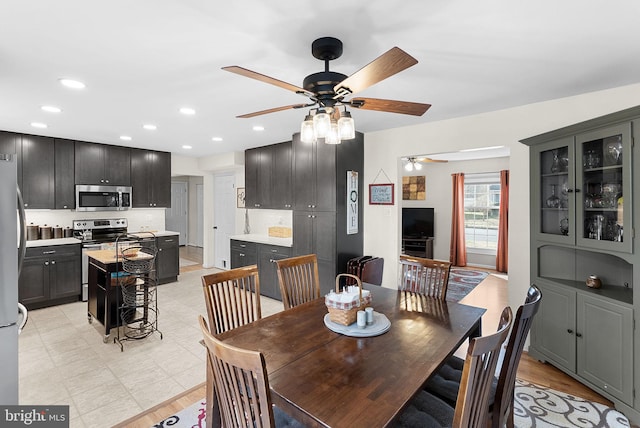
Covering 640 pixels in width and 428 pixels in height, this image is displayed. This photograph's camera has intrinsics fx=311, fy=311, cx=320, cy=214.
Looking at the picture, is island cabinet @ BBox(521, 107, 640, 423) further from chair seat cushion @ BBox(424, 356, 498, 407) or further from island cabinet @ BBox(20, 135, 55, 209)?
island cabinet @ BBox(20, 135, 55, 209)

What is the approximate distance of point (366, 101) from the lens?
1913mm

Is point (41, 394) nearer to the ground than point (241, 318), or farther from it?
nearer to the ground

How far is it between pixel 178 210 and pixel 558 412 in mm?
9422

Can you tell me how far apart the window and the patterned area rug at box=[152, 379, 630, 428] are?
5202 millimetres

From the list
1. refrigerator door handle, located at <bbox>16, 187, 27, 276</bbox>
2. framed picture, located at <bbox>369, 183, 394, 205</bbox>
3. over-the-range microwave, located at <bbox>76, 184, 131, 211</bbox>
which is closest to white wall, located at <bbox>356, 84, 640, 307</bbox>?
framed picture, located at <bbox>369, 183, 394, 205</bbox>

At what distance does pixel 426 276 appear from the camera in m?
2.59

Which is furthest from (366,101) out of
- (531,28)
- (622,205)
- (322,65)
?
(622,205)

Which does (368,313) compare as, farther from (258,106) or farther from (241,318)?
(258,106)

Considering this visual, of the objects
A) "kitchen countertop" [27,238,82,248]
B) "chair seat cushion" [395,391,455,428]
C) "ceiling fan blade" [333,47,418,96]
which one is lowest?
"chair seat cushion" [395,391,455,428]

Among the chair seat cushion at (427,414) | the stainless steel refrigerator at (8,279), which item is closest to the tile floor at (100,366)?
the stainless steel refrigerator at (8,279)

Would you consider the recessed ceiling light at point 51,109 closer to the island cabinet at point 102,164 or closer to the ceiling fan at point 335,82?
the island cabinet at point 102,164

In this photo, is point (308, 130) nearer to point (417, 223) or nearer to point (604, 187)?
point (604, 187)

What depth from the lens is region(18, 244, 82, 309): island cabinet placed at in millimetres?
4215

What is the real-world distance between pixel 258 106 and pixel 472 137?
2356 mm
